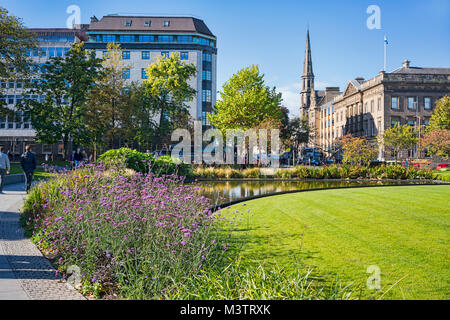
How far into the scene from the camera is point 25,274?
5.08m

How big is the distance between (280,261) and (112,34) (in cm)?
6040

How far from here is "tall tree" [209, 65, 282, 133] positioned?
4131 centimetres

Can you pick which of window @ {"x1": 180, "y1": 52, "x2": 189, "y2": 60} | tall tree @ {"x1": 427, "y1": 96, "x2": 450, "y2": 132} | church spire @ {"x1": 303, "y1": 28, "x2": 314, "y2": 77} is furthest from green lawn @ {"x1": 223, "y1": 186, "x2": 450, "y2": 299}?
church spire @ {"x1": 303, "y1": 28, "x2": 314, "y2": 77}

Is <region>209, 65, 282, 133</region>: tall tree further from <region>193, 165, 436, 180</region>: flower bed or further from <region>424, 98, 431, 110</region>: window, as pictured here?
<region>424, 98, 431, 110</region>: window

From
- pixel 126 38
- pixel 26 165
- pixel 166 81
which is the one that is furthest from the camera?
pixel 126 38

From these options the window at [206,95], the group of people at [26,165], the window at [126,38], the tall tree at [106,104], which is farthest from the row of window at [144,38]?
the group of people at [26,165]

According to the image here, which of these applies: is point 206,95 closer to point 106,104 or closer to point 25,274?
point 106,104

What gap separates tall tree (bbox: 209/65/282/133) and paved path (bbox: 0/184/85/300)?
33833 millimetres

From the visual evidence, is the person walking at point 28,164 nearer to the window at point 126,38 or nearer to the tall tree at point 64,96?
the tall tree at point 64,96

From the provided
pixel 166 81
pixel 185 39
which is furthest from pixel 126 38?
pixel 166 81

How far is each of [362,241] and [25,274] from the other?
5951 millimetres

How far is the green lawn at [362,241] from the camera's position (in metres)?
5.03
